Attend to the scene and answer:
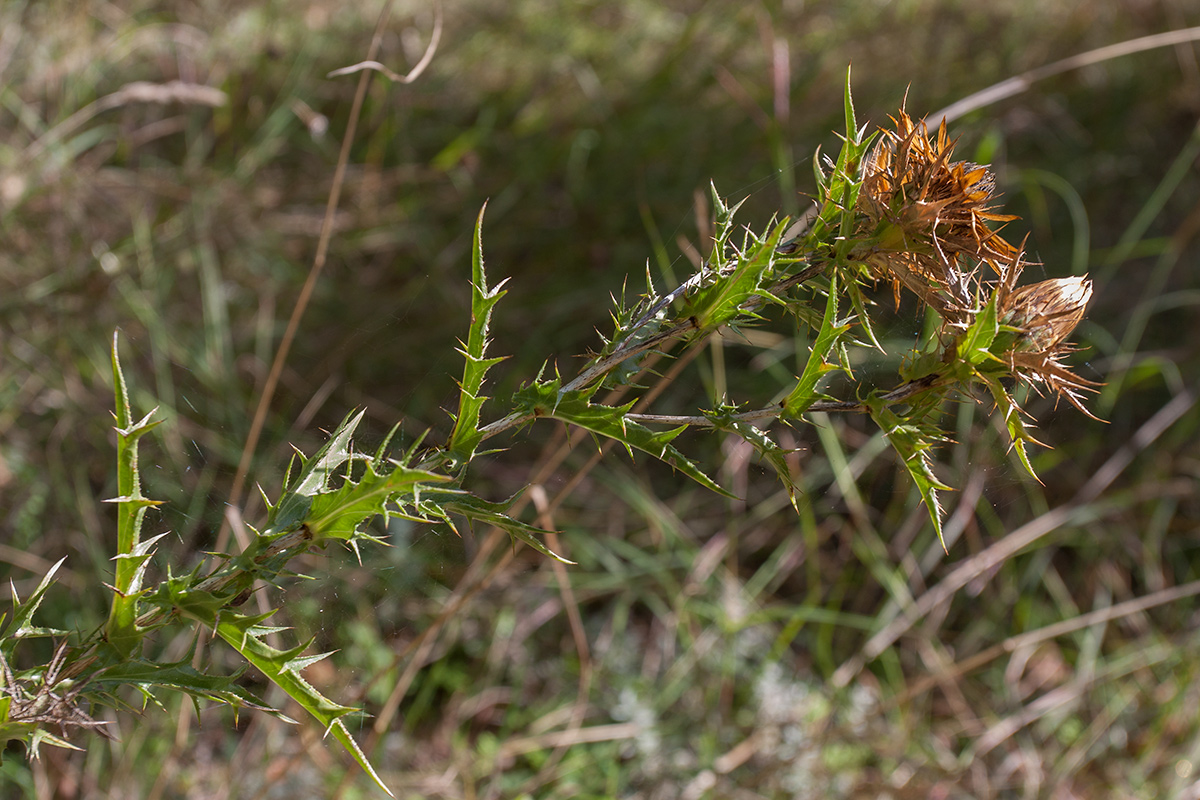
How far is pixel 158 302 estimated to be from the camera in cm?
263

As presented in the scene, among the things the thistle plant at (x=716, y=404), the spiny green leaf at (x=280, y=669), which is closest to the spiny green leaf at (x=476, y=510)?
the thistle plant at (x=716, y=404)

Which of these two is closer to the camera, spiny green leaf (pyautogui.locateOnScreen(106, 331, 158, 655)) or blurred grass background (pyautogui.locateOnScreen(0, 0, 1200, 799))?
spiny green leaf (pyautogui.locateOnScreen(106, 331, 158, 655))

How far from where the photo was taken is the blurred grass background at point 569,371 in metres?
2.29

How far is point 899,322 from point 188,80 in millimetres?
2872

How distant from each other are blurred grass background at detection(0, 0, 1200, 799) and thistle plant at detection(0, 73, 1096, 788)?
915 millimetres

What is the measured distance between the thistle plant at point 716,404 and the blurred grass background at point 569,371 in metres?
0.91

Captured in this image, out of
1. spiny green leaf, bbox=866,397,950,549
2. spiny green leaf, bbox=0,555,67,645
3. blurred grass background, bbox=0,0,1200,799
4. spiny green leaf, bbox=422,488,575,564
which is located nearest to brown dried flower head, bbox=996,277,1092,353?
spiny green leaf, bbox=866,397,950,549

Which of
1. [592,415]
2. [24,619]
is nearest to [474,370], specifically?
[592,415]

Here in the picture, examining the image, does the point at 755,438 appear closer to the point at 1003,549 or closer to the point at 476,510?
the point at 476,510

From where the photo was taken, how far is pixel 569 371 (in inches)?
114

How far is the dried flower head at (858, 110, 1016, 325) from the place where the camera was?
759mm

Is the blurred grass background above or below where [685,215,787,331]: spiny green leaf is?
below

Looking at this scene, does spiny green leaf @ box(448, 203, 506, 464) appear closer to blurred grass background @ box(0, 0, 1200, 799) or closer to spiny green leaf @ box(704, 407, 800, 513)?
spiny green leaf @ box(704, 407, 800, 513)

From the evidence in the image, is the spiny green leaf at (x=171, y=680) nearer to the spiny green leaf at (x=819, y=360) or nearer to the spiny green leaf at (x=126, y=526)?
the spiny green leaf at (x=126, y=526)
